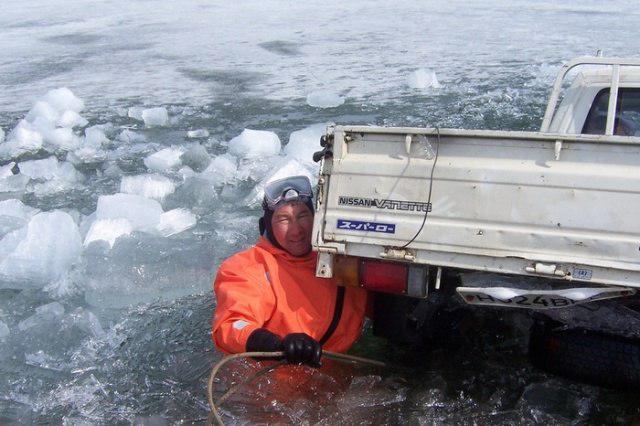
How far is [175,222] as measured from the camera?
6363mm

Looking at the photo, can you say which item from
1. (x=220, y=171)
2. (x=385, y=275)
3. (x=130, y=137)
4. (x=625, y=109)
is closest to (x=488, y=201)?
(x=385, y=275)

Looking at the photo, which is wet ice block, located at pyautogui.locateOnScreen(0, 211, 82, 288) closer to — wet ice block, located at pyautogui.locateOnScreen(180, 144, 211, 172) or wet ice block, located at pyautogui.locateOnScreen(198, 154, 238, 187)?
wet ice block, located at pyautogui.locateOnScreen(198, 154, 238, 187)

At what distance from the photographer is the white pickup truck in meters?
3.00

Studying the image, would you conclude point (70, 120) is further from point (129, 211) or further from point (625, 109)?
point (625, 109)

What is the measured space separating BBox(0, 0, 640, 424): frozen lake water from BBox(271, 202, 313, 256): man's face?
2.26ft

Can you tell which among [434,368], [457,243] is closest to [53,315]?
[434,368]

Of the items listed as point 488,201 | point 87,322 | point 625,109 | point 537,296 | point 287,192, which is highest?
point 625,109

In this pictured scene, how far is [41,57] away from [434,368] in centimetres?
1269

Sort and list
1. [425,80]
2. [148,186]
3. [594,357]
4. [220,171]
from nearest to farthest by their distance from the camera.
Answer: [594,357]
[148,186]
[220,171]
[425,80]

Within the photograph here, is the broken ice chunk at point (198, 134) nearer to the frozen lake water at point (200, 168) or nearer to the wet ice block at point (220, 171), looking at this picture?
the frozen lake water at point (200, 168)

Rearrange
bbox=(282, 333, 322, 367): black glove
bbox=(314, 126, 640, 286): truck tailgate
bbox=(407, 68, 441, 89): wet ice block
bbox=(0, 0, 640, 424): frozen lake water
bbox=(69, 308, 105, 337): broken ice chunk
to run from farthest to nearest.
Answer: bbox=(407, 68, 441, 89): wet ice block
bbox=(69, 308, 105, 337): broken ice chunk
bbox=(0, 0, 640, 424): frozen lake water
bbox=(282, 333, 322, 367): black glove
bbox=(314, 126, 640, 286): truck tailgate

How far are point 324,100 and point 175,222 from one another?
444 centimetres

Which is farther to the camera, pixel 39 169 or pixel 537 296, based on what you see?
pixel 39 169

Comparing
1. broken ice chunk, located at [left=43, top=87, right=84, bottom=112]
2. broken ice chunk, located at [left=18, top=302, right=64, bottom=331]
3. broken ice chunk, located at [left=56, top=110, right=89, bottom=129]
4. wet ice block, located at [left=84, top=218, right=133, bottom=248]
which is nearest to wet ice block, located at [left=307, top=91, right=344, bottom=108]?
broken ice chunk, located at [left=56, top=110, right=89, bottom=129]
